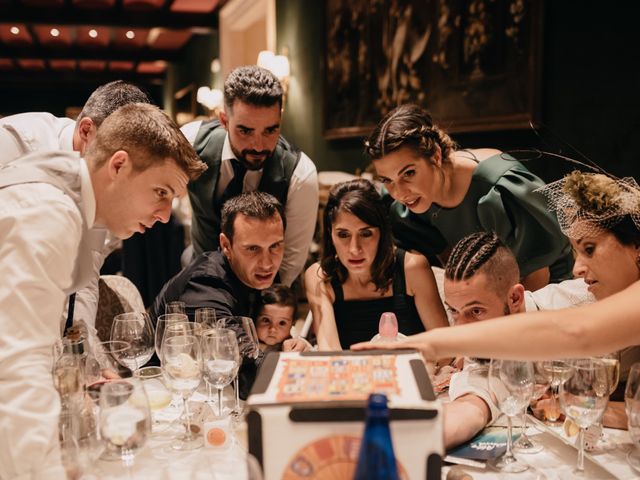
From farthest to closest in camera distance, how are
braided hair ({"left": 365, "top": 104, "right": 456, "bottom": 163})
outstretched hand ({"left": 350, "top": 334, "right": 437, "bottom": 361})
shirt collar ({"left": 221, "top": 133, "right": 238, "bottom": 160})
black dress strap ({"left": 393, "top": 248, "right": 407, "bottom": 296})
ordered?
shirt collar ({"left": 221, "top": 133, "right": 238, "bottom": 160}) → black dress strap ({"left": 393, "top": 248, "right": 407, "bottom": 296}) → braided hair ({"left": 365, "top": 104, "right": 456, "bottom": 163}) → outstretched hand ({"left": 350, "top": 334, "right": 437, "bottom": 361})

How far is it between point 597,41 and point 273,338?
2.27m

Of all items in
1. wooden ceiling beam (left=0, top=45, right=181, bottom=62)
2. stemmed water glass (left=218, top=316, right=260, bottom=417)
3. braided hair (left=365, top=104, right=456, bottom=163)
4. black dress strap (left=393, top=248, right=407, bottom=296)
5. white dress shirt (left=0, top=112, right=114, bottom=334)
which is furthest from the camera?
wooden ceiling beam (left=0, top=45, right=181, bottom=62)

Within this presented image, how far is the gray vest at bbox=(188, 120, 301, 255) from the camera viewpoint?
2816 mm

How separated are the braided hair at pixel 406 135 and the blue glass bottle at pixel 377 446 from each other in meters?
1.56

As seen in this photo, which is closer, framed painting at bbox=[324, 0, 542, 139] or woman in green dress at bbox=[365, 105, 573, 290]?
woman in green dress at bbox=[365, 105, 573, 290]

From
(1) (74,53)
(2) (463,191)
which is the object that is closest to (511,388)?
(2) (463,191)

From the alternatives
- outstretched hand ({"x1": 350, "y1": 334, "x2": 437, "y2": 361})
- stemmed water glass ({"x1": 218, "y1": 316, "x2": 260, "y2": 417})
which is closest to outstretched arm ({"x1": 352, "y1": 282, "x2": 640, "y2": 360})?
outstretched hand ({"x1": 350, "y1": 334, "x2": 437, "y2": 361})

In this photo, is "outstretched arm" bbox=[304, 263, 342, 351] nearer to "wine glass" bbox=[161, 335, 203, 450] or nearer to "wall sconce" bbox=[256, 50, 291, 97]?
"wine glass" bbox=[161, 335, 203, 450]

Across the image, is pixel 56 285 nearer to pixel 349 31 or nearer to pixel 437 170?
pixel 437 170

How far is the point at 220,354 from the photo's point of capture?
4.73 ft

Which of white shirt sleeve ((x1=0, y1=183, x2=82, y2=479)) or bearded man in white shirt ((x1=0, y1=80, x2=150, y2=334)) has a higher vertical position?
bearded man in white shirt ((x1=0, y1=80, x2=150, y2=334))

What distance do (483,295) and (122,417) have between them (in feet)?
3.61

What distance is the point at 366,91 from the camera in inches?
222

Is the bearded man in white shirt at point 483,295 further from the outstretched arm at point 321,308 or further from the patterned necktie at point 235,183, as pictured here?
the patterned necktie at point 235,183
